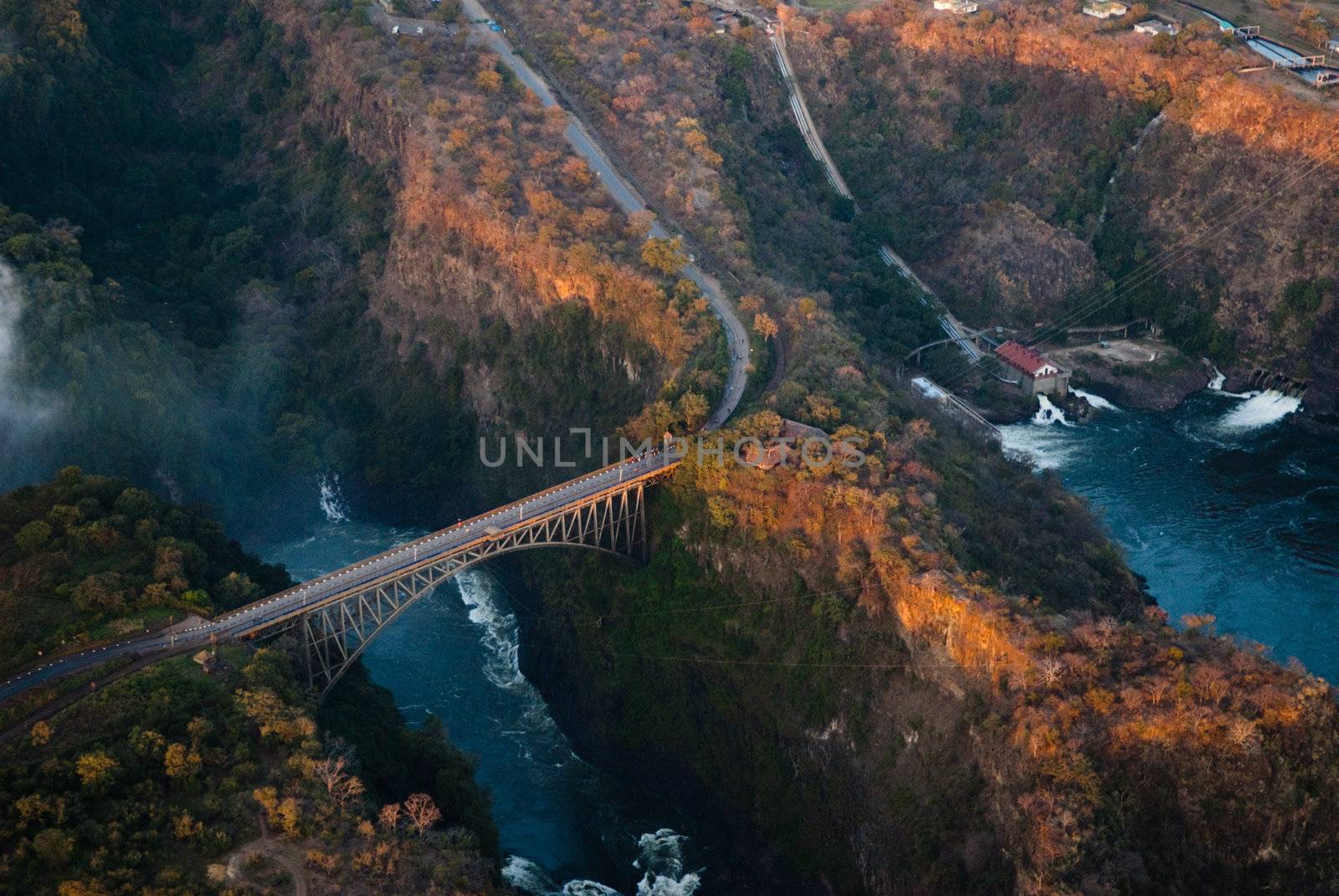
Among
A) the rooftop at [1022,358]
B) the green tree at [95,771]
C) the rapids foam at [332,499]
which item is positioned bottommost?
the rapids foam at [332,499]

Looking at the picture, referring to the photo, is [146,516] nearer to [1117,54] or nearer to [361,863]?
[361,863]

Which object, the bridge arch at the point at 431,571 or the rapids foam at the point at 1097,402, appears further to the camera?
the rapids foam at the point at 1097,402

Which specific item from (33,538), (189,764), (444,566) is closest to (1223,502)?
(444,566)

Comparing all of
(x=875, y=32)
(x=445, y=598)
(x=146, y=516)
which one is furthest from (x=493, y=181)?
(x=875, y=32)

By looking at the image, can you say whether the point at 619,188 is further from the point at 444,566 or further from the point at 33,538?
the point at 33,538

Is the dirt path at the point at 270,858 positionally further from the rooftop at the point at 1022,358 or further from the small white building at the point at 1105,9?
the small white building at the point at 1105,9

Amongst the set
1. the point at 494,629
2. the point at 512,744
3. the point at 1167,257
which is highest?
the point at 1167,257

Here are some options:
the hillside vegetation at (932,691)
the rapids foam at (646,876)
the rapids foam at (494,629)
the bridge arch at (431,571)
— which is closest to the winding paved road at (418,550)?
the bridge arch at (431,571)
